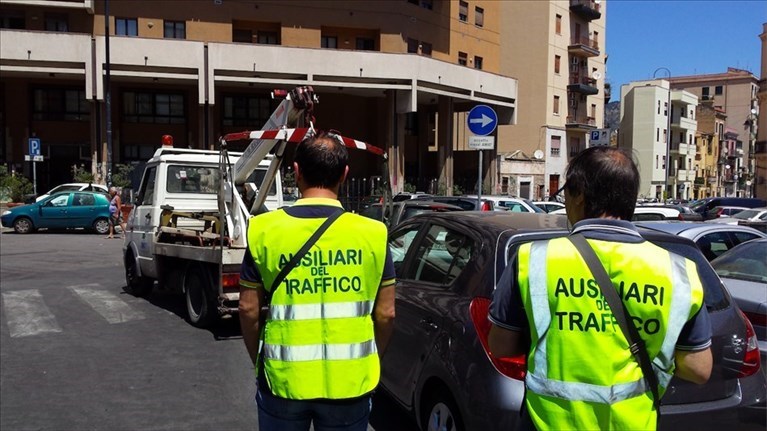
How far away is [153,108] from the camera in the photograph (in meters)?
36.1

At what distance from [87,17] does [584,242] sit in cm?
3712

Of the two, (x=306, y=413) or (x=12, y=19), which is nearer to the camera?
(x=306, y=413)

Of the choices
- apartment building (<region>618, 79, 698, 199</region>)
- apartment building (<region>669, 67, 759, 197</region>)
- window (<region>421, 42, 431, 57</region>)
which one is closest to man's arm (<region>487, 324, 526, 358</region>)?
window (<region>421, 42, 431, 57</region>)

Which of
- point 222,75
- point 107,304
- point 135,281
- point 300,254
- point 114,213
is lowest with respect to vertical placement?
point 107,304

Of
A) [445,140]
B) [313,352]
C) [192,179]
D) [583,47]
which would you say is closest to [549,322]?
[313,352]

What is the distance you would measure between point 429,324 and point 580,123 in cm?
5139

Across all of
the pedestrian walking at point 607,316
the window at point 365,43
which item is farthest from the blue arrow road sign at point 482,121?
the window at point 365,43

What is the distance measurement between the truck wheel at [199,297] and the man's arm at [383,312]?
539 cm

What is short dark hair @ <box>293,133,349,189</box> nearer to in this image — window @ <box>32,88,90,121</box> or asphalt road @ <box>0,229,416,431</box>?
asphalt road @ <box>0,229,416,431</box>

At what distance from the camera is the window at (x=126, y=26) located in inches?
1315

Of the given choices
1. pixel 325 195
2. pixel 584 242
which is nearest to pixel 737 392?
pixel 584 242

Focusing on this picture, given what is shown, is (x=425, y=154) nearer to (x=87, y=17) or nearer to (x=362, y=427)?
(x=87, y=17)

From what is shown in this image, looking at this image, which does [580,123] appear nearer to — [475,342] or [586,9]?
[586,9]

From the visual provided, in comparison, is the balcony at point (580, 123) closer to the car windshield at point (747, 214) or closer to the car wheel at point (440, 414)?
the car windshield at point (747, 214)
